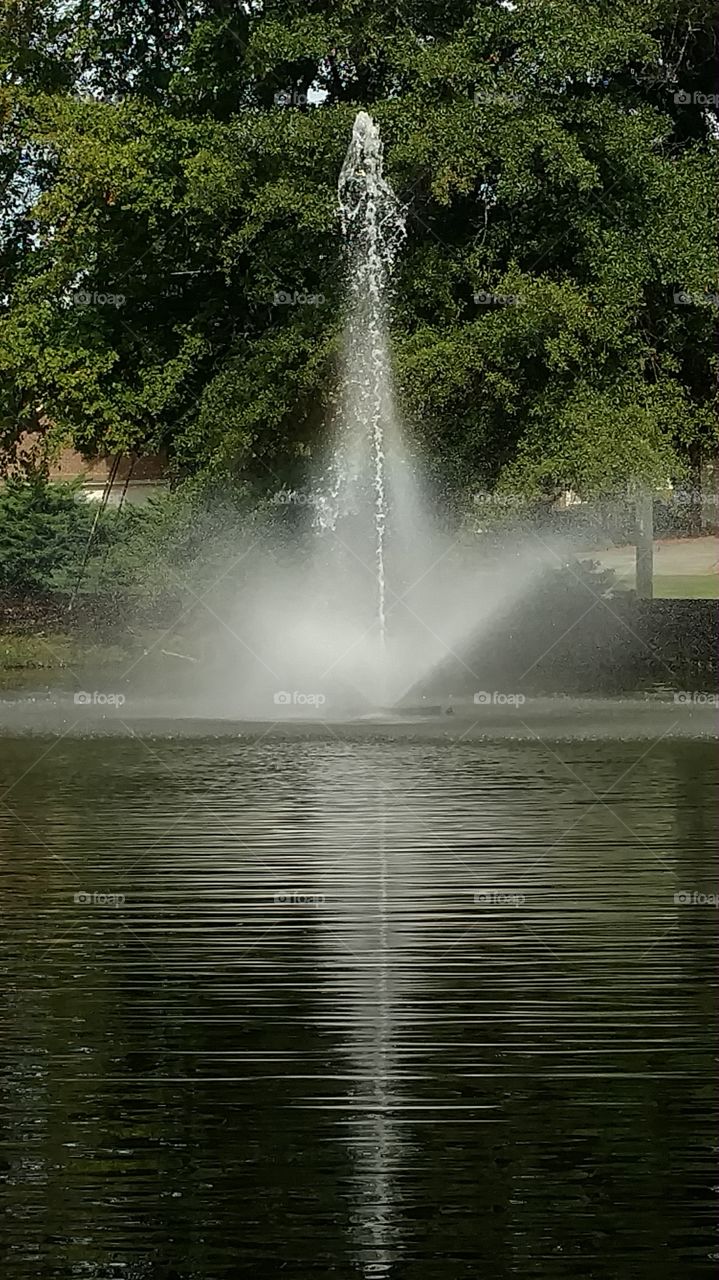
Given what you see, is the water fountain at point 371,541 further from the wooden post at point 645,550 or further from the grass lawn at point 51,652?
the grass lawn at point 51,652

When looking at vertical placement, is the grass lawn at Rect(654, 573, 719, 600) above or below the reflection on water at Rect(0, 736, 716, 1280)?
above

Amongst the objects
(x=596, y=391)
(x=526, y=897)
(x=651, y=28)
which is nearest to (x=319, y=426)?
(x=596, y=391)

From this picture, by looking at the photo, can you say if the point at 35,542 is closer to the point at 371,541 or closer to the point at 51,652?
the point at 51,652

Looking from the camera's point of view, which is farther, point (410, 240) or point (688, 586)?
point (688, 586)

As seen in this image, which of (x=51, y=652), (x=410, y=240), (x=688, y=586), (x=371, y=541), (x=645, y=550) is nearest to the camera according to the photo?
(x=371, y=541)

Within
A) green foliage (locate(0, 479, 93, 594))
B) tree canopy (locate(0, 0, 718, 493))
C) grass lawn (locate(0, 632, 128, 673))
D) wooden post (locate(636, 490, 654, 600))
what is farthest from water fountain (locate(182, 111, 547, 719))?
green foliage (locate(0, 479, 93, 594))

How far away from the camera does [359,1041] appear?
9602 millimetres

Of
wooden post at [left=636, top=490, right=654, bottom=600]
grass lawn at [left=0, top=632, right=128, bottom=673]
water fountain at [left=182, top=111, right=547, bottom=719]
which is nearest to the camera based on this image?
water fountain at [left=182, top=111, right=547, bottom=719]

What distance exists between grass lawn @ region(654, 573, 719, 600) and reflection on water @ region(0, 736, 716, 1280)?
3859 cm

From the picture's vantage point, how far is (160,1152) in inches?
311

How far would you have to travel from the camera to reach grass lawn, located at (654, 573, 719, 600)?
56281 millimetres

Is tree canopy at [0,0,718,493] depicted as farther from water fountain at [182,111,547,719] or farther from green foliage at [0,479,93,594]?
green foliage at [0,479,93,594]

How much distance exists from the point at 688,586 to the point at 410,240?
78.6 ft

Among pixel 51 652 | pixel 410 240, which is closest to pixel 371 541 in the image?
pixel 410 240
